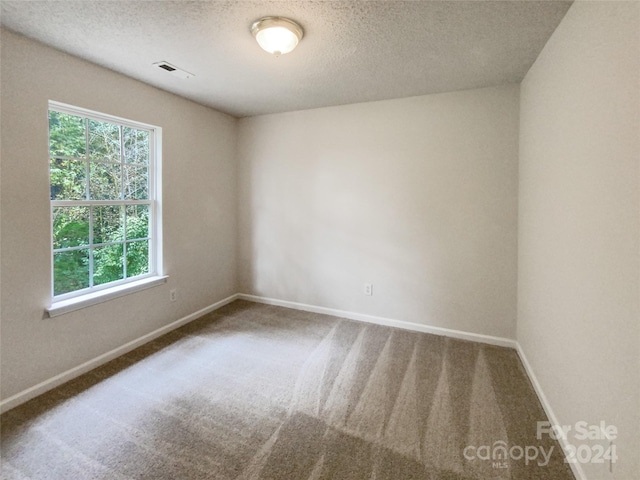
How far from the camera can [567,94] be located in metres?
1.69

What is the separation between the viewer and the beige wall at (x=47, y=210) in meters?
1.97

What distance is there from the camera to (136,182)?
2.90 m

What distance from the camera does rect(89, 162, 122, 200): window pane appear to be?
98.7 inches

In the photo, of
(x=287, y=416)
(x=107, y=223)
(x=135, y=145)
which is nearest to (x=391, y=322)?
(x=287, y=416)

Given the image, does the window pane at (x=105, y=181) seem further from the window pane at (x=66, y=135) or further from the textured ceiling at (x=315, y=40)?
the textured ceiling at (x=315, y=40)

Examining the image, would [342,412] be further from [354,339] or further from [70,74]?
[70,74]

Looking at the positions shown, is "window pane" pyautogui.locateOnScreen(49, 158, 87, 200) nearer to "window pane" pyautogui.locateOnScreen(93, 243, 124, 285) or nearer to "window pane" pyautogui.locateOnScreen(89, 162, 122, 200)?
"window pane" pyautogui.locateOnScreen(89, 162, 122, 200)

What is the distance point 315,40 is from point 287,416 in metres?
2.54

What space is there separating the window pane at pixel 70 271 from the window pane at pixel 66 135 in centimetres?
79

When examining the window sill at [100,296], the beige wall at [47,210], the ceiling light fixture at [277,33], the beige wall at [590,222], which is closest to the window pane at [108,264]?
the window sill at [100,296]

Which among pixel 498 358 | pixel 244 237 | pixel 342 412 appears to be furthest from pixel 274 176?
→ pixel 498 358

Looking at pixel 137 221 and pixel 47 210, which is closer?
pixel 47 210

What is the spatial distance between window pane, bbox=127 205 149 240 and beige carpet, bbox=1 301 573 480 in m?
1.09

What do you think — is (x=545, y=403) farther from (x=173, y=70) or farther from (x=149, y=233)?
(x=173, y=70)
